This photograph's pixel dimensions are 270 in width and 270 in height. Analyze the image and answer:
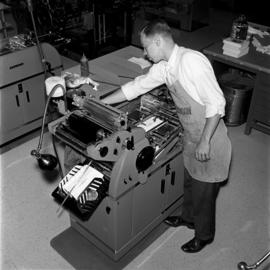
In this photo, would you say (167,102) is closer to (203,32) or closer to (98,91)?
(98,91)

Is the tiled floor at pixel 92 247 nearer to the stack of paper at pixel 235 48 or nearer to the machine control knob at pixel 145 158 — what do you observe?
the machine control knob at pixel 145 158

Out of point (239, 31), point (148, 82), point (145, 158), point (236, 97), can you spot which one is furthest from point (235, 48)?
point (145, 158)

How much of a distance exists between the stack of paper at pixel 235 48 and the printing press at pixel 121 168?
1.16 metres

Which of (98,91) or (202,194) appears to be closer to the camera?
(202,194)

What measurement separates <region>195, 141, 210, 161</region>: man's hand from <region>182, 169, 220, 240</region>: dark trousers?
253 millimetres

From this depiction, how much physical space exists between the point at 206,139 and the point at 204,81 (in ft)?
0.97

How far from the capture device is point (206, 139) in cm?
188

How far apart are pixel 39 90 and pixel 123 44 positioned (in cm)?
189

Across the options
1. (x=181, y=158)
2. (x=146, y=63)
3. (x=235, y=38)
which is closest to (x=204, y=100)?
(x=181, y=158)

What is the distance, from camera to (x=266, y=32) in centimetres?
382

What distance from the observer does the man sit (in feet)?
5.91

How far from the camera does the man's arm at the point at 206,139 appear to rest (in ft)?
6.05

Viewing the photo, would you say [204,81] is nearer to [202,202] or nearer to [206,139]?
[206,139]

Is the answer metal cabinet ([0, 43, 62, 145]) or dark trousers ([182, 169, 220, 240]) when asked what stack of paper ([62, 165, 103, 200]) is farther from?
metal cabinet ([0, 43, 62, 145])
